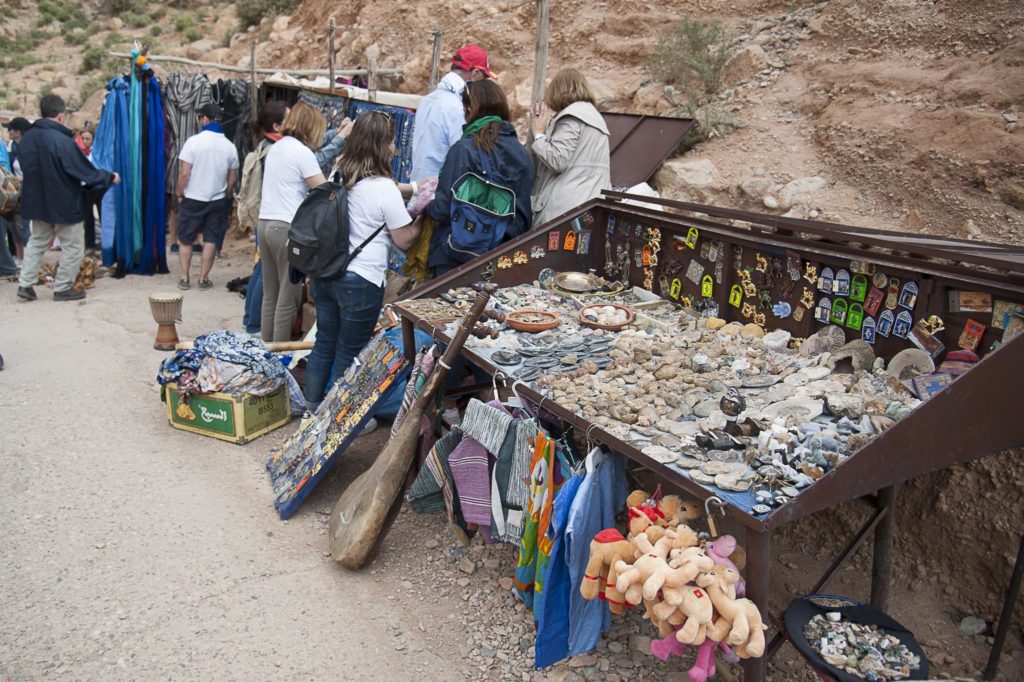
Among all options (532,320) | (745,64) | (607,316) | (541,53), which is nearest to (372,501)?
(532,320)

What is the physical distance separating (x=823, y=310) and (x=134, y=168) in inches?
333

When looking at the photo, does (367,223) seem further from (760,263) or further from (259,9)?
(259,9)

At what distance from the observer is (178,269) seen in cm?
1015

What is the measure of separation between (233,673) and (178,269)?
786 centimetres

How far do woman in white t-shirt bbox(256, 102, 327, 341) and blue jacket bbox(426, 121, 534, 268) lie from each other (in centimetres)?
133

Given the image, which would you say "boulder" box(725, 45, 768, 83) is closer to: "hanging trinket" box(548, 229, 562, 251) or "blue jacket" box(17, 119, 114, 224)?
"hanging trinket" box(548, 229, 562, 251)

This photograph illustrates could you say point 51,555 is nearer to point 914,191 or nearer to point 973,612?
point 973,612

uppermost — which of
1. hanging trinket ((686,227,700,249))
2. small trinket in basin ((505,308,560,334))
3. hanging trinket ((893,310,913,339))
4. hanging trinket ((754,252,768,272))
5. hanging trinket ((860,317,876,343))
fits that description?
hanging trinket ((686,227,700,249))

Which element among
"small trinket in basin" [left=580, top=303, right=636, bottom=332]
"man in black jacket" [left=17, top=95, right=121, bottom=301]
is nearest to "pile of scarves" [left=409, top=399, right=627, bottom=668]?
"small trinket in basin" [left=580, top=303, right=636, bottom=332]

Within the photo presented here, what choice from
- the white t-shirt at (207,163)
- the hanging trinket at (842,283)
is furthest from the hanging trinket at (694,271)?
the white t-shirt at (207,163)

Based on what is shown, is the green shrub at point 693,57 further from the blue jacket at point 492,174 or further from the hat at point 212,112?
the hat at point 212,112

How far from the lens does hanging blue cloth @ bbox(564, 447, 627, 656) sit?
2.95m

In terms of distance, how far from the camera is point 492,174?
15.9 ft

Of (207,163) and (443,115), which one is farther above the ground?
(443,115)
